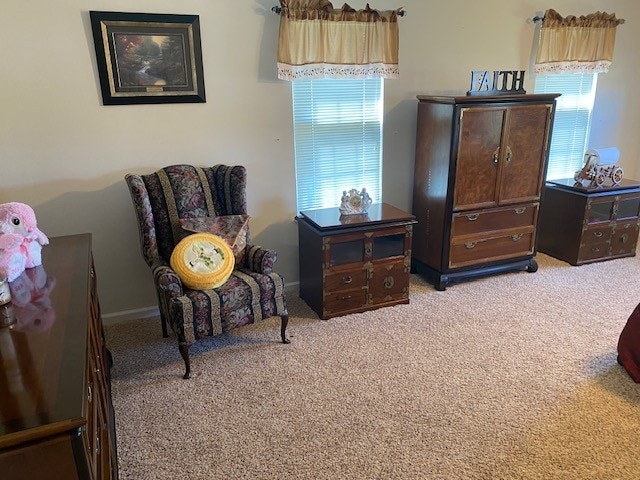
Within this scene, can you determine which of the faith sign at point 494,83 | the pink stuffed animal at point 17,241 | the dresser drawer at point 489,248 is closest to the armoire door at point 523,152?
the faith sign at point 494,83

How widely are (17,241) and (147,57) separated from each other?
1.53 metres

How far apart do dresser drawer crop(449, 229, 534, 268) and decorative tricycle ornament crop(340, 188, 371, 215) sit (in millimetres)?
778

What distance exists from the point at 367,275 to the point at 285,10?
5.96 ft

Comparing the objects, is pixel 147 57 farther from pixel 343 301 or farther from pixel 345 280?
pixel 343 301

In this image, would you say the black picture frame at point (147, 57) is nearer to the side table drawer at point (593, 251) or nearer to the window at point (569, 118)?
the window at point (569, 118)

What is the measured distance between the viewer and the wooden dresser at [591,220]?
3941 mm

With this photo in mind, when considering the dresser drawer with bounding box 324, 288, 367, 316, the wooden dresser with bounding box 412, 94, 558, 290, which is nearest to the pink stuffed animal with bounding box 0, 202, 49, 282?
the dresser drawer with bounding box 324, 288, 367, 316

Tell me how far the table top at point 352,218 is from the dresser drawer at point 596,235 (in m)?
1.76

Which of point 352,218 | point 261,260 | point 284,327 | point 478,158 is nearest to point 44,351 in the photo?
point 261,260

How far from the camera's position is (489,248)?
3709 mm

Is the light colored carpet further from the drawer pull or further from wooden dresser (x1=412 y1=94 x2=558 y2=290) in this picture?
the drawer pull

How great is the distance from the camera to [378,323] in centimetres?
311

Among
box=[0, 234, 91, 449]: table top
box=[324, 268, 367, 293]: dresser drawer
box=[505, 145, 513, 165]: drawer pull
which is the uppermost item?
box=[505, 145, 513, 165]: drawer pull

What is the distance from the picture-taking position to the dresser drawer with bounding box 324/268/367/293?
3.13 m
